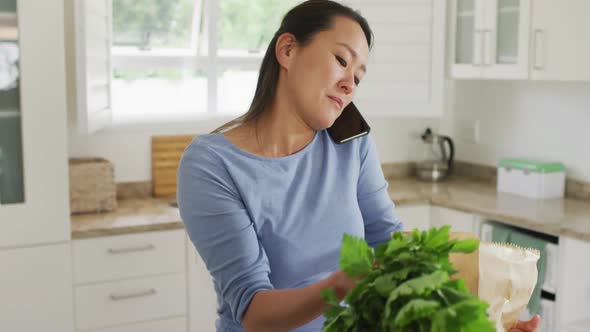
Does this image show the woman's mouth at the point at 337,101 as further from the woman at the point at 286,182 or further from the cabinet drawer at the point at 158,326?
the cabinet drawer at the point at 158,326

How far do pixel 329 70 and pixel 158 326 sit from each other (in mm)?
1895

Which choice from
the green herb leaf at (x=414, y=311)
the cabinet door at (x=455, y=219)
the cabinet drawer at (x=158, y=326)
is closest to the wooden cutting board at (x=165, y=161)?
the cabinet drawer at (x=158, y=326)

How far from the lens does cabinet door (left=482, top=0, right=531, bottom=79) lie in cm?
323

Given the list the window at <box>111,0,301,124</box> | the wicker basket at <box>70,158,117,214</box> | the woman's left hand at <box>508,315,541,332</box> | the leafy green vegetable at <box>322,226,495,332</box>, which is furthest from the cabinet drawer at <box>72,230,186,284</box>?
the leafy green vegetable at <box>322,226,495,332</box>

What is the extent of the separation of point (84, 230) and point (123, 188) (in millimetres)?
651

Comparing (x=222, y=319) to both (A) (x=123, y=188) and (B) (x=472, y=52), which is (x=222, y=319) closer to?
(A) (x=123, y=188)

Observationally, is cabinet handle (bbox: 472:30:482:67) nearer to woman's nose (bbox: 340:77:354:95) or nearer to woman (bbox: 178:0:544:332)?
woman (bbox: 178:0:544:332)

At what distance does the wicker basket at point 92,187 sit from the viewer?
10.3ft

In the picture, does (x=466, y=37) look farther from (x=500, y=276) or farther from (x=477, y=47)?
(x=500, y=276)

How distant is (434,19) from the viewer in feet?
11.7

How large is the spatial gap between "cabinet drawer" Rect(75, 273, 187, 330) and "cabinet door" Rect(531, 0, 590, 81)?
1.67m

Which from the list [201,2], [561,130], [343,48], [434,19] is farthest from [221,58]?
[343,48]

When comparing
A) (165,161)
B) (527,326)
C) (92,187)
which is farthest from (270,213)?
(165,161)

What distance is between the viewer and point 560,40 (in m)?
3.08
